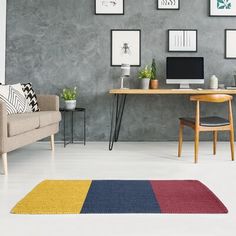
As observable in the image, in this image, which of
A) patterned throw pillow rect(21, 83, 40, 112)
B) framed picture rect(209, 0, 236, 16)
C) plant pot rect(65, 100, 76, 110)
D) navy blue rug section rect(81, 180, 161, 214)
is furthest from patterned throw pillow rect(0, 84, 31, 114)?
framed picture rect(209, 0, 236, 16)

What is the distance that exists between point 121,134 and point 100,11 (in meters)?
1.68

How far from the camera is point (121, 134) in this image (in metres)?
4.96

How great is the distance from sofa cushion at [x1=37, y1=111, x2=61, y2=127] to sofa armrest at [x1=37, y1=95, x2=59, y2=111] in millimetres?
99

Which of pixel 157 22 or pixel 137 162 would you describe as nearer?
pixel 137 162

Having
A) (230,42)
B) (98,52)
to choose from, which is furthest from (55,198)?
(230,42)

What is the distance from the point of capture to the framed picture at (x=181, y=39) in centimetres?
489

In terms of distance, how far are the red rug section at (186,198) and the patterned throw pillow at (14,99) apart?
1869 millimetres

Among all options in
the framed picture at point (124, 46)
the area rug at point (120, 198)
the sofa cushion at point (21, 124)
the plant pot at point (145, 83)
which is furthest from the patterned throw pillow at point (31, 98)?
the area rug at point (120, 198)

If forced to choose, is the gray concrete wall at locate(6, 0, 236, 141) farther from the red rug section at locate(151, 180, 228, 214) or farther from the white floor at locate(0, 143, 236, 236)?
the red rug section at locate(151, 180, 228, 214)

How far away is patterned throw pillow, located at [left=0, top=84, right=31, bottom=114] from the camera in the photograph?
374 centimetres
